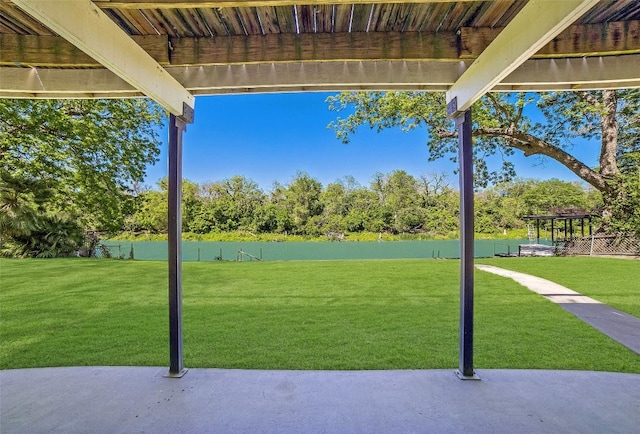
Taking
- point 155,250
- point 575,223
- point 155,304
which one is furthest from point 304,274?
point 575,223

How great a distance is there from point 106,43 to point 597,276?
8.46 meters

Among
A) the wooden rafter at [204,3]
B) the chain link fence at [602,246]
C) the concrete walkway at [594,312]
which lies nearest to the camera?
the wooden rafter at [204,3]

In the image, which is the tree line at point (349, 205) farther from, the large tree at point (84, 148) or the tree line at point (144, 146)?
the large tree at point (84, 148)

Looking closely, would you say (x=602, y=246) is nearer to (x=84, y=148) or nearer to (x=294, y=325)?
(x=294, y=325)

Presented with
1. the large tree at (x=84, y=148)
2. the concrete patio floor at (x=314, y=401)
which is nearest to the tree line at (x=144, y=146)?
the large tree at (x=84, y=148)

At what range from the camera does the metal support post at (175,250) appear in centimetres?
232

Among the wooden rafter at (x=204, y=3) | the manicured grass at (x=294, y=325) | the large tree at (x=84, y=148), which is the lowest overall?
the manicured grass at (x=294, y=325)

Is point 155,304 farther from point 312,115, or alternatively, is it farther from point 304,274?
point 312,115

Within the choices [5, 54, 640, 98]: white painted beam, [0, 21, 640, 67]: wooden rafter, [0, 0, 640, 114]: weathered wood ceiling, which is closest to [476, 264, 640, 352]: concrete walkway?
[5, 54, 640, 98]: white painted beam

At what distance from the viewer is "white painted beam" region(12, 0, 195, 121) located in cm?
126

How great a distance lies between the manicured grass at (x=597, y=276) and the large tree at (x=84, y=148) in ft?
34.1

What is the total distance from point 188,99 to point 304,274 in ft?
19.1

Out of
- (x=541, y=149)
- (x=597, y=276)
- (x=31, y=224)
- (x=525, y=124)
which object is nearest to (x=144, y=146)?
(x=31, y=224)

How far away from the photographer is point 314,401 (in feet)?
6.52
